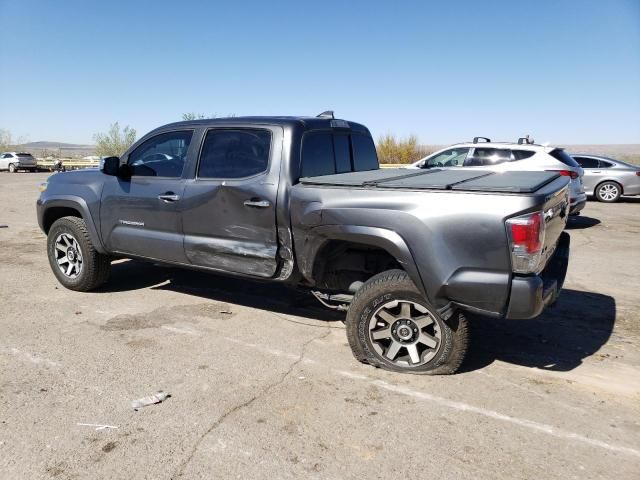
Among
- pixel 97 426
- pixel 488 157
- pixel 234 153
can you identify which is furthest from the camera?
pixel 488 157

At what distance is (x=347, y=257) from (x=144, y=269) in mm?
3795

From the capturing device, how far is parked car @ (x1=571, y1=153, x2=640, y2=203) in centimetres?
1538

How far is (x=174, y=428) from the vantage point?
3018 mm

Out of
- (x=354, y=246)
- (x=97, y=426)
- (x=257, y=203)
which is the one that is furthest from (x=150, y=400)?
(x=354, y=246)

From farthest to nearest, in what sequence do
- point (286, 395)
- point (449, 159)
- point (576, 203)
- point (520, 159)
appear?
→ point (449, 159), point (520, 159), point (576, 203), point (286, 395)

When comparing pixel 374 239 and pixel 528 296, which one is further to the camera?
pixel 374 239

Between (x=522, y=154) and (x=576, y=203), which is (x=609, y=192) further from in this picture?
(x=522, y=154)

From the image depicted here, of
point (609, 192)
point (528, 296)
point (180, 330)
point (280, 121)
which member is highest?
point (280, 121)

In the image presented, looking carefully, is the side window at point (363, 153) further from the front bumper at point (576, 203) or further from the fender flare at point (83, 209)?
the front bumper at point (576, 203)

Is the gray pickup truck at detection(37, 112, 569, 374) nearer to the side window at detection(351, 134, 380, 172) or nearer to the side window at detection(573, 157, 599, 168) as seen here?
the side window at detection(351, 134, 380, 172)

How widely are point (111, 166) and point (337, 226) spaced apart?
271cm

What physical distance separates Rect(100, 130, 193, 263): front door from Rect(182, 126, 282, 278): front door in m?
0.19

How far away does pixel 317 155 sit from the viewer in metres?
4.55

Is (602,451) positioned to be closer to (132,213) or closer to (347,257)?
(347,257)
